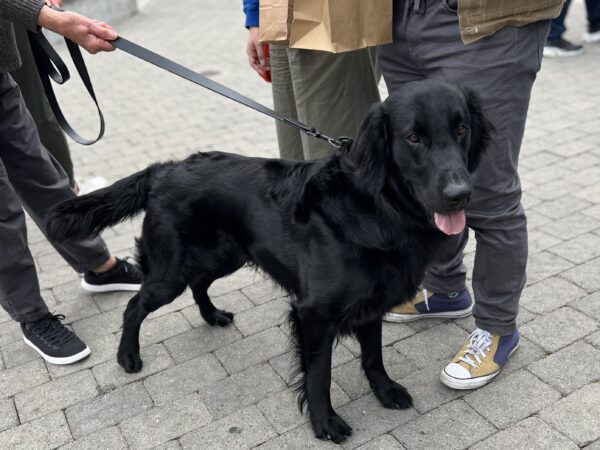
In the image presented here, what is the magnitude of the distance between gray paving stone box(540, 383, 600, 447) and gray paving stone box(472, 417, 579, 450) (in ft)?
0.11

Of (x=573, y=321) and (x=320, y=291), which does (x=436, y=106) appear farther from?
(x=573, y=321)

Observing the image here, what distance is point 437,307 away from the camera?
3217 mm

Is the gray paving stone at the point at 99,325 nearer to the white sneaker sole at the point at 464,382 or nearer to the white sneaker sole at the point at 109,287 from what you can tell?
the white sneaker sole at the point at 109,287

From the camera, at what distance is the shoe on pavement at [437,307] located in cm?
322

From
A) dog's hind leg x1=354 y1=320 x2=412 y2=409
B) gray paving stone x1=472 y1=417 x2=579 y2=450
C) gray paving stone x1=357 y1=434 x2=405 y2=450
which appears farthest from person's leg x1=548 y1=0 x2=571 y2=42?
gray paving stone x1=357 y1=434 x2=405 y2=450

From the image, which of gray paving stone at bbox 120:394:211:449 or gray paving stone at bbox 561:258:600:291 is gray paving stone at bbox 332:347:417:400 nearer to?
gray paving stone at bbox 120:394:211:449

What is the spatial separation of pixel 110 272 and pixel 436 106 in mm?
2273

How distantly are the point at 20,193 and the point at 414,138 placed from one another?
2.11 m

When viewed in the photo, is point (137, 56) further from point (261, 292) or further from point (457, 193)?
point (261, 292)

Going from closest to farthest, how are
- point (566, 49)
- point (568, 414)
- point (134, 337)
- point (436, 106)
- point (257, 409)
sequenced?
point (436, 106) < point (568, 414) < point (257, 409) < point (134, 337) < point (566, 49)

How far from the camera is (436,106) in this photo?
213 cm

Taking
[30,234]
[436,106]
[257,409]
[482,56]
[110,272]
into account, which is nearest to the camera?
[436,106]

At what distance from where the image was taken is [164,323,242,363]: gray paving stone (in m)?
3.15

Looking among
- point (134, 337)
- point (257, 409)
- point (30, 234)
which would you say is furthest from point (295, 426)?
point (30, 234)
